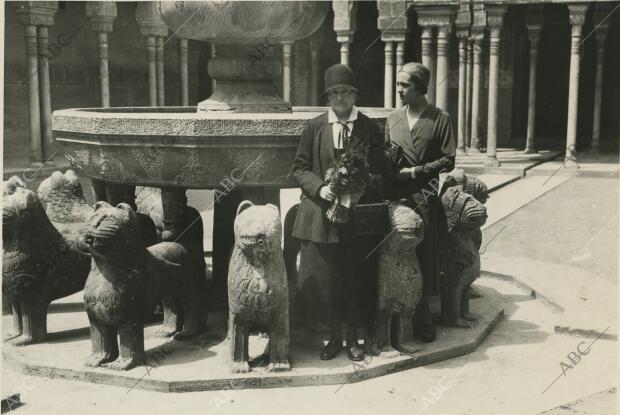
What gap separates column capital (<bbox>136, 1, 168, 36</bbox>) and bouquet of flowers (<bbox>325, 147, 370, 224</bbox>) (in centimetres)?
1582

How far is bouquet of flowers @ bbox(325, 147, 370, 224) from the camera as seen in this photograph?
464 cm

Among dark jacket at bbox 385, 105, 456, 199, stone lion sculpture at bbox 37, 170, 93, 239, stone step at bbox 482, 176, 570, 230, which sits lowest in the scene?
stone step at bbox 482, 176, 570, 230

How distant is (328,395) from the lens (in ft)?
14.5

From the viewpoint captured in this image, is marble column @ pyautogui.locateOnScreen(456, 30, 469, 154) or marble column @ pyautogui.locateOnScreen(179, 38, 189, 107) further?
marble column @ pyautogui.locateOnScreen(179, 38, 189, 107)

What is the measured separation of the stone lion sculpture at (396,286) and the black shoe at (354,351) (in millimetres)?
98

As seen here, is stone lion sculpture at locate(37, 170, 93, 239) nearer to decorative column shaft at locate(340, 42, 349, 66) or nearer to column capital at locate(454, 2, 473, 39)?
decorative column shaft at locate(340, 42, 349, 66)

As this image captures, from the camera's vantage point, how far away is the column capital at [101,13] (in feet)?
57.9

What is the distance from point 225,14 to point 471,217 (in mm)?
2071

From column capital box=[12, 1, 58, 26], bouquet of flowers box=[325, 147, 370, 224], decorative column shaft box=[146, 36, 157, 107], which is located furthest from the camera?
decorative column shaft box=[146, 36, 157, 107]

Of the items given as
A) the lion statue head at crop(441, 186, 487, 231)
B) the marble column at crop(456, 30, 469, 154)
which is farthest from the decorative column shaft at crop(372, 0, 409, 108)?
the lion statue head at crop(441, 186, 487, 231)

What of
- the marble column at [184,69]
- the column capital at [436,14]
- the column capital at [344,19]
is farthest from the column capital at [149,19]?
the column capital at [436,14]

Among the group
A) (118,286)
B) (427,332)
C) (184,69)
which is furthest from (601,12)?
(118,286)

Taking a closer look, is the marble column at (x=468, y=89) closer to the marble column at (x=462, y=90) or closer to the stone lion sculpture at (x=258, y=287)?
the marble column at (x=462, y=90)

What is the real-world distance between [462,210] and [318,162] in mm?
1182
